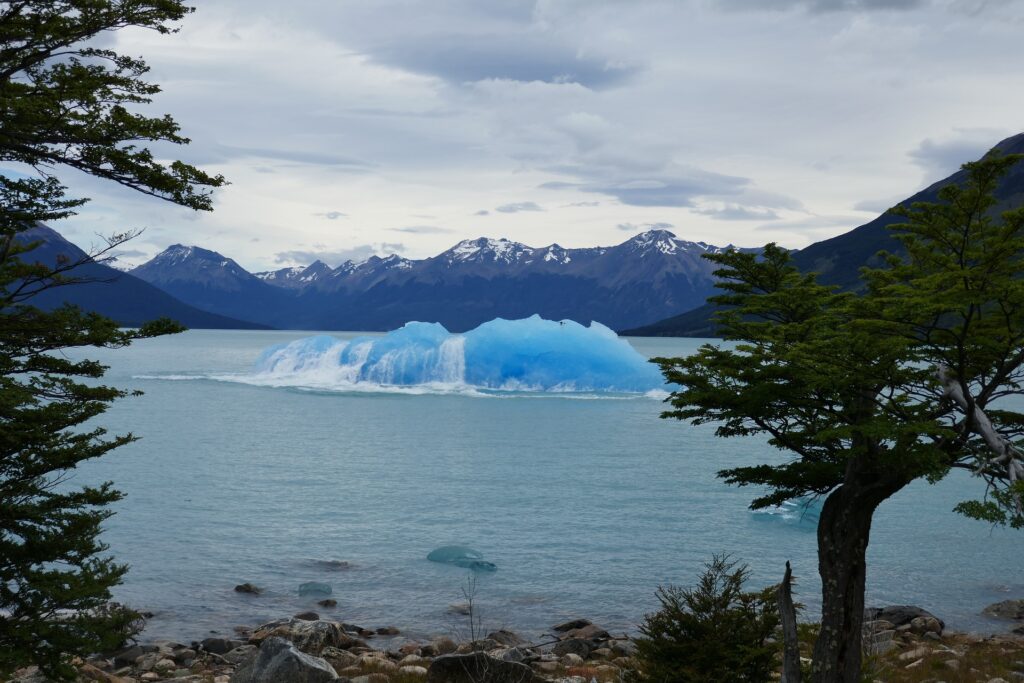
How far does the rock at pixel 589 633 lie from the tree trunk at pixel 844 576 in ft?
31.4

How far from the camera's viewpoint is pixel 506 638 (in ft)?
64.1

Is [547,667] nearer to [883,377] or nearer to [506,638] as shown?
[506,638]

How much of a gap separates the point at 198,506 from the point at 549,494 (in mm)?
16091

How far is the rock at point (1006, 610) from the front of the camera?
76.4 ft

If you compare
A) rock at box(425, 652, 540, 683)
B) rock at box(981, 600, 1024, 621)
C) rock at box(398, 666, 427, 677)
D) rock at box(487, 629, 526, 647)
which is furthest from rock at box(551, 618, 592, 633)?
rock at box(981, 600, 1024, 621)

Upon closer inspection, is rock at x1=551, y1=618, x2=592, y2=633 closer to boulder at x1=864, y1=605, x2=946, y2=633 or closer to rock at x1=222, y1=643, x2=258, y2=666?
boulder at x1=864, y1=605, x2=946, y2=633

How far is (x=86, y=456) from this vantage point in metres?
12.0

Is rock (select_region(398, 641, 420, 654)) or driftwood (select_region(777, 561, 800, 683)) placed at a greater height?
driftwood (select_region(777, 561, 800, 683))

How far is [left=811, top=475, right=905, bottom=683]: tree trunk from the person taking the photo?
35.4 feet

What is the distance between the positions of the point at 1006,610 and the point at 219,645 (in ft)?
69.7

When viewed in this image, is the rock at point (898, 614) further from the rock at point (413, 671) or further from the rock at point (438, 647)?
the rock at point (413, 671)

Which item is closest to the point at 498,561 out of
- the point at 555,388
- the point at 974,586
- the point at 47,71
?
the point at 974,586

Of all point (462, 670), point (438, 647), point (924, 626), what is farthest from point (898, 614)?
point (462, 670)

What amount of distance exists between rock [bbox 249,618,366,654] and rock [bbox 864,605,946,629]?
13.2 metres
